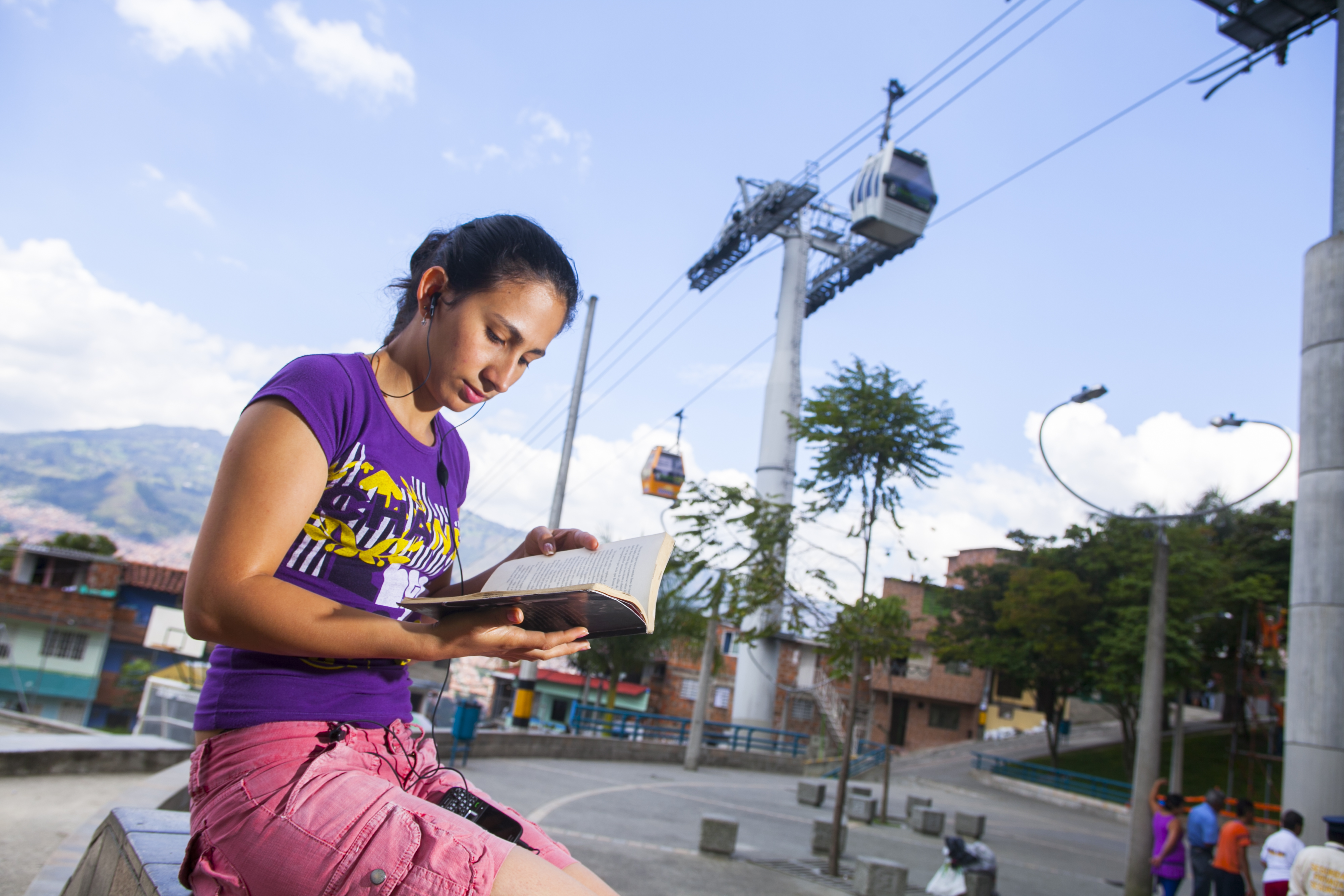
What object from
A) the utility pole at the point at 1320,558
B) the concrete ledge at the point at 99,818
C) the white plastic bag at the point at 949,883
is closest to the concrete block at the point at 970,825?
the utility pole at the point at 1320,558

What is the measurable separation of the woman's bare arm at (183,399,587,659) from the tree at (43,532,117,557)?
44.9 metres

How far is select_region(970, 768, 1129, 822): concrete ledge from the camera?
1000 inches

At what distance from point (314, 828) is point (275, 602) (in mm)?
370

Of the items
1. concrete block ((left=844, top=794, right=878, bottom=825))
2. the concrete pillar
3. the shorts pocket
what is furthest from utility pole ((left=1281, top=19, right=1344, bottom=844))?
the shorts pocket

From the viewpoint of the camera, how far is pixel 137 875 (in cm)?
204

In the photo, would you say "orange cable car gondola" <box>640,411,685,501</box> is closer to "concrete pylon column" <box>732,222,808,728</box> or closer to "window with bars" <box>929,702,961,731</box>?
"concrete pylon column" <box>732,222,808,728</box>

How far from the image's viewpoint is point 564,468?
71.6 ft

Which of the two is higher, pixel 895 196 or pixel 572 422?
pixel 895 196

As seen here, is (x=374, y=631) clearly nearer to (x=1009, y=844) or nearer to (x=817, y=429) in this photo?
(x=817, y=429)

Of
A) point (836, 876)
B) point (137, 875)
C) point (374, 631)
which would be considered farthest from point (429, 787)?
point (836, 876)

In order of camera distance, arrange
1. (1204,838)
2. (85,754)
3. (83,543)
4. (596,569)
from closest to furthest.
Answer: (596,569) → (85,754) → (1204,838) → (83,543)

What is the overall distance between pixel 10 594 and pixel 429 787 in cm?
4108

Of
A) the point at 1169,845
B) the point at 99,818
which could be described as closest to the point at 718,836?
the point at 1169,845

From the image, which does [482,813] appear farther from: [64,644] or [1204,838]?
[64,644]
